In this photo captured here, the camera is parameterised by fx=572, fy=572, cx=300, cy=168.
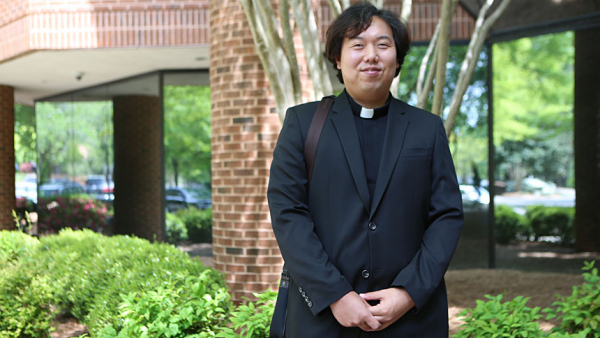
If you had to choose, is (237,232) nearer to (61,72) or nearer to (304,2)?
(304,2)

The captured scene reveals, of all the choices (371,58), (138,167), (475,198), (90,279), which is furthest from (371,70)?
(138,167)

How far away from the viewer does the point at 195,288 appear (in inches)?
140

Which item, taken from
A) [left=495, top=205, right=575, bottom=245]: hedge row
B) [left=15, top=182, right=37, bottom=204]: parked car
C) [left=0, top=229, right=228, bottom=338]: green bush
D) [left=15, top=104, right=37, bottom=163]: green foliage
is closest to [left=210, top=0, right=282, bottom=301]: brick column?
[left=0, top=229, right=228, bottom=338]: green bush

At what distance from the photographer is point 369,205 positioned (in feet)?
6.98

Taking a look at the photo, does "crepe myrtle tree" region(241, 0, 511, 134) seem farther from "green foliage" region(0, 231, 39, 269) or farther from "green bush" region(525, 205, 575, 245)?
"green bush" region(525, 205, 575, 245)

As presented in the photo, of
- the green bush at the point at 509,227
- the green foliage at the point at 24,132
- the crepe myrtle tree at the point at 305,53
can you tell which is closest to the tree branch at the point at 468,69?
the crepe myrtle tree at the point at 305,53

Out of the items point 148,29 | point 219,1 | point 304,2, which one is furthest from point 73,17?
point 304,2

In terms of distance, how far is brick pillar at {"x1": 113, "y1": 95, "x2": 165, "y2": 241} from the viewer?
37.6 ft

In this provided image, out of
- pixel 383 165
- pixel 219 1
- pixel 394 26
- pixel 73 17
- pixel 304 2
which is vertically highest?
pixel 73 17

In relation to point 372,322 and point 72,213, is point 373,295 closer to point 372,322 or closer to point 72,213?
point 372,322

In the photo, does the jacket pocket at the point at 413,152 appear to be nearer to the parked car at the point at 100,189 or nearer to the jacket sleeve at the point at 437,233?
the jacket sleeve at the point at 437,233

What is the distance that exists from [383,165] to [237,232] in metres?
3.81

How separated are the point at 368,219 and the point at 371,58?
602 millimetres

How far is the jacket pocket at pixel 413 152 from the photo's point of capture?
217 cm
